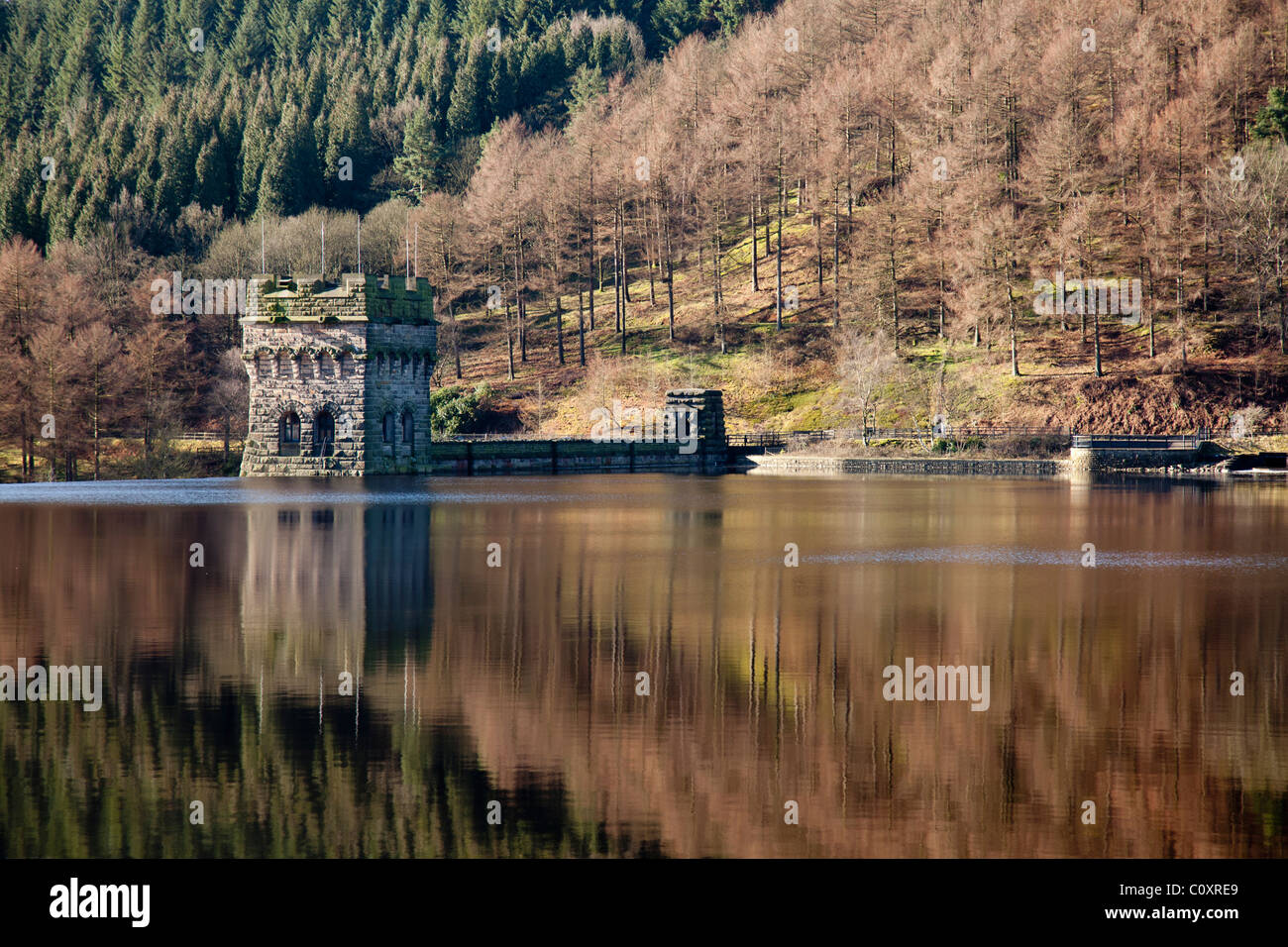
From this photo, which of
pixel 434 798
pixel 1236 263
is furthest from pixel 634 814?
pixel 1236 263

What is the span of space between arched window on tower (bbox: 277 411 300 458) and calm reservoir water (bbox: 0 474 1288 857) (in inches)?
1218

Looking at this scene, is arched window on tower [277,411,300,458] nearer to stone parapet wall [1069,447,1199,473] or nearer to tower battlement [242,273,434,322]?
tower battlement [242,273,434,322]

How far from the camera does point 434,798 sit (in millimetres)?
13508

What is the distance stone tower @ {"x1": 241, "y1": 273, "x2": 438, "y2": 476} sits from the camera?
2603 inches

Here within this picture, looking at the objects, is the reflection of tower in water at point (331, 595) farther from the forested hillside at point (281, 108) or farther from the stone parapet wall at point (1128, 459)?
the forested hillside at point (281, 108)

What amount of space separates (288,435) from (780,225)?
46.9 m

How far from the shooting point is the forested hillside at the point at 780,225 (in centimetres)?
8419

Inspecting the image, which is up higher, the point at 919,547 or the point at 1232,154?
the point at 1232,154

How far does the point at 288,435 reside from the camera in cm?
6838

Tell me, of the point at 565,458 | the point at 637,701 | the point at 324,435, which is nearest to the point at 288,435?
the point at 324,435

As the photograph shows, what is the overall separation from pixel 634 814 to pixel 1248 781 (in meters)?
6.01

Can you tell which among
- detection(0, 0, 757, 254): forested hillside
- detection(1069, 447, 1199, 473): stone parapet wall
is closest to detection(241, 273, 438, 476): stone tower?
detection(1069, 447, 1199, 473): stone parapet wall

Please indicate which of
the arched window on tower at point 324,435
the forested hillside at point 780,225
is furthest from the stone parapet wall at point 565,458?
the forested hillside at point 780,225
